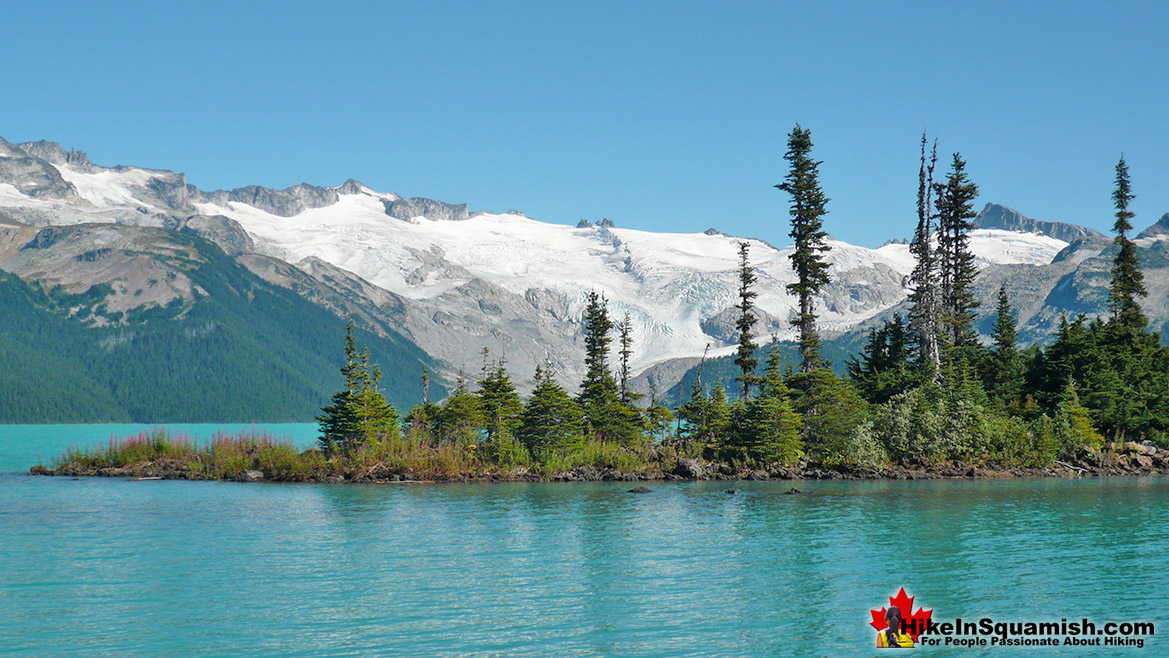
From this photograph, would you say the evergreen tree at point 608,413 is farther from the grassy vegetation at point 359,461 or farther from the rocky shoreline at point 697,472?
the rocky shoreline at point 697,472

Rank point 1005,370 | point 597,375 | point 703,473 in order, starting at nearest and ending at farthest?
point 703,473, point 597,375, point 1005,370

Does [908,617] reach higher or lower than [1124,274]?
lower

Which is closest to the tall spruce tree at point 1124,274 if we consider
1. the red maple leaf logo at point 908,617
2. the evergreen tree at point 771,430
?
the evergreen tree at point 771,430

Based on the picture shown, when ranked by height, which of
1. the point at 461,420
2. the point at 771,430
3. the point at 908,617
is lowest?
the point at 908,617

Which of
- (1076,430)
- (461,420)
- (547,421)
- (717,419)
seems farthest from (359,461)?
(1076,430)

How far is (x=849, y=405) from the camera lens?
A: 83562 mm

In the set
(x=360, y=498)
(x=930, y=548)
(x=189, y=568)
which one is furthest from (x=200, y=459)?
(x=930, y=548)

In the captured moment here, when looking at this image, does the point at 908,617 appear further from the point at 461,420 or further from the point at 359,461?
the point at 461,420

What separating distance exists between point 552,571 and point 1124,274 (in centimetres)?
8941

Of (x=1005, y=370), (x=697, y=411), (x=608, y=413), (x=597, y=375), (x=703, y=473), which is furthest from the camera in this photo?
(x=1005, y=370)

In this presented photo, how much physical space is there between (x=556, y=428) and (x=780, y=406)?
19.9m

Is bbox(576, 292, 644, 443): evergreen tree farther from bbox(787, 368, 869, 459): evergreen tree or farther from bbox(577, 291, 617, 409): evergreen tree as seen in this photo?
bbox(787, 368, 869, 459): evergreen tree

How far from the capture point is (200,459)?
3278 inches

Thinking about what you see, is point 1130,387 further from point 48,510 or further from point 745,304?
point 48,510
